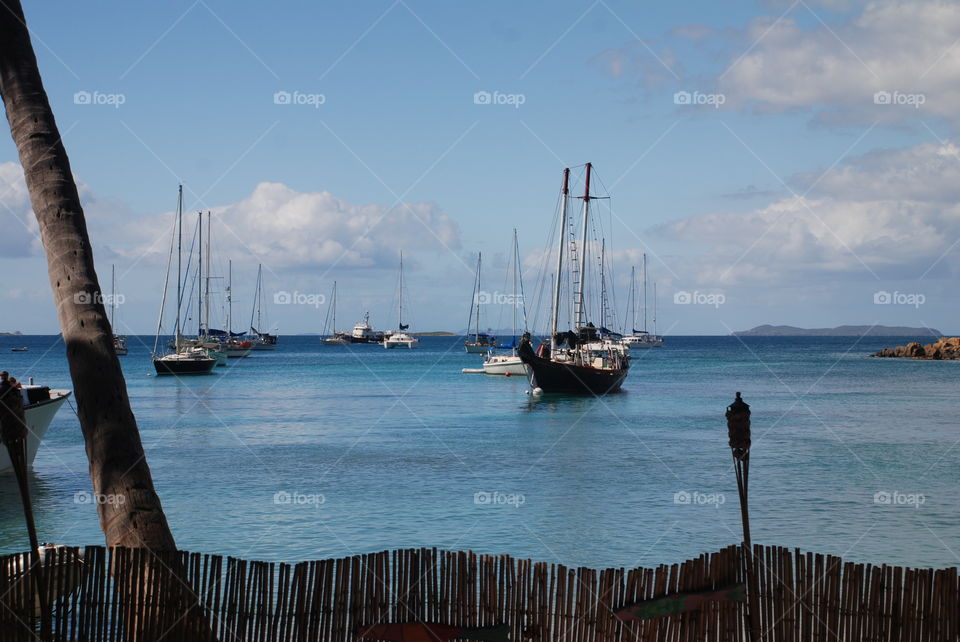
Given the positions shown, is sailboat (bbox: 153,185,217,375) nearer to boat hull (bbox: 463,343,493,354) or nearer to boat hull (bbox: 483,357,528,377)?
boat hull (bbox: 483,357,528,377)

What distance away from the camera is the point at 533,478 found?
2992cm

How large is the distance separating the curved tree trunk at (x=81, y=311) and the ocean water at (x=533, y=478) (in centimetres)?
1010

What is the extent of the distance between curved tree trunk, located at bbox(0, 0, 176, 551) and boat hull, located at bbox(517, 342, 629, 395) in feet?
166

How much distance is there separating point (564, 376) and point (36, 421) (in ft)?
123

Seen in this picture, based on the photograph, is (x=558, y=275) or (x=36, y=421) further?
(x=558, y=275)

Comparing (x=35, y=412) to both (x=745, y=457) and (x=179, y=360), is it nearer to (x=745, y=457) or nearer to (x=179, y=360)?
(x=745, y=457)

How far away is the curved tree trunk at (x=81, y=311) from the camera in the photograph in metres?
8.93

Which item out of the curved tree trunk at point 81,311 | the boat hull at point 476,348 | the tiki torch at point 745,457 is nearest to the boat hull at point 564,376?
the tiki torch at point 745,457

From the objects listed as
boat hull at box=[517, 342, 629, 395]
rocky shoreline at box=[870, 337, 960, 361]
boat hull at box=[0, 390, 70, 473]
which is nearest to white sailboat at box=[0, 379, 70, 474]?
boat hull at box=[0, 390, 70, 473]

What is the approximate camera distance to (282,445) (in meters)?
39.0

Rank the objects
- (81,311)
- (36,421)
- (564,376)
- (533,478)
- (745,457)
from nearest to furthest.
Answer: (81,311) < (745,457) < (36,421) < (533,478) < (564,376)

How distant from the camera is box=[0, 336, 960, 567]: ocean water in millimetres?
20734

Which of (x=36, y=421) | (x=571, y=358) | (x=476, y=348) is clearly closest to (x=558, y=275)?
(x=571, y=358)

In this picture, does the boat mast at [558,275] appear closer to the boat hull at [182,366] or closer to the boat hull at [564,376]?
the boat hull at [564,376]
